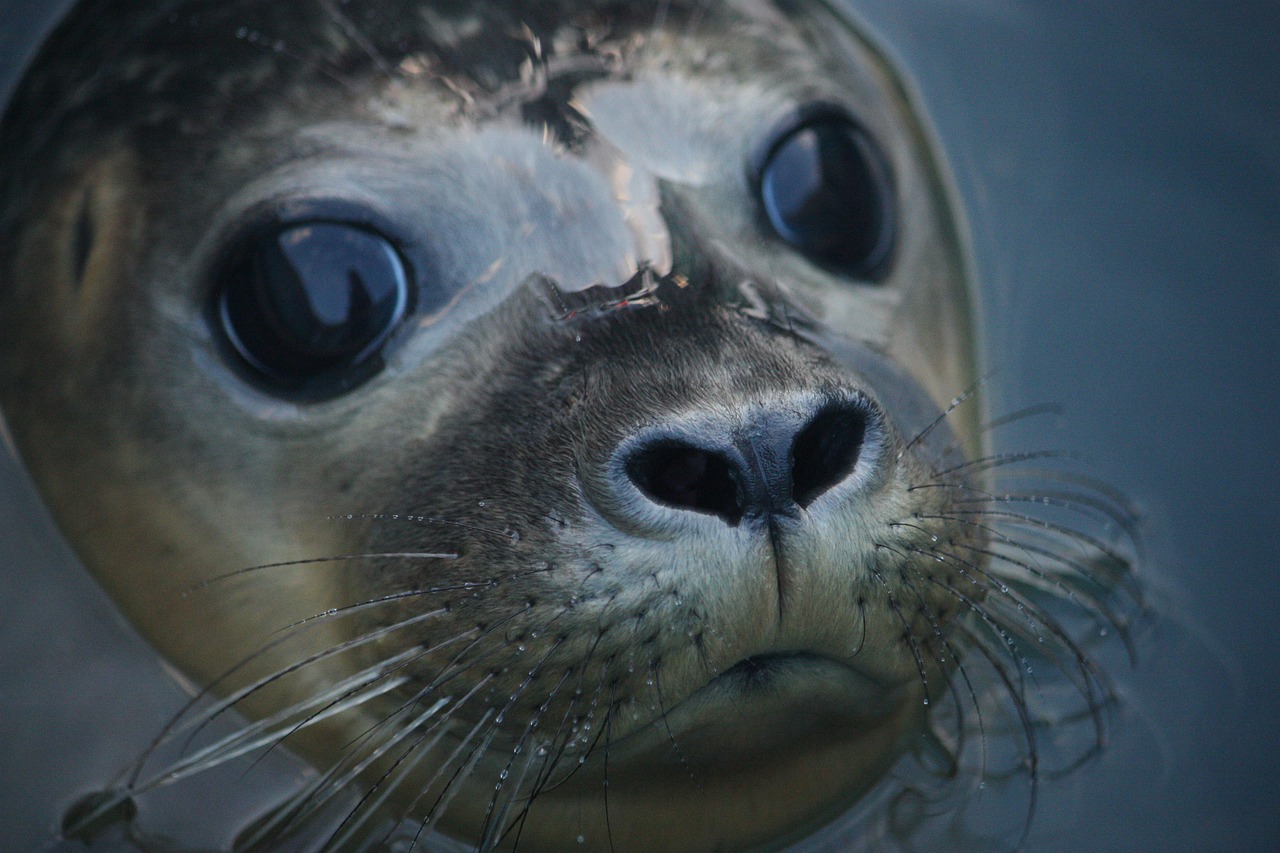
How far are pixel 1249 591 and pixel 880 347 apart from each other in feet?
3.36

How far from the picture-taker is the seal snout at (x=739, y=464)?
5.70ft

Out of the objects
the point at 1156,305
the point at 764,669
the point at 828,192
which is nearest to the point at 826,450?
the point at 764,669

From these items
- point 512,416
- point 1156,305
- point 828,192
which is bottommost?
point 512,416

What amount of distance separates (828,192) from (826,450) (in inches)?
34.4

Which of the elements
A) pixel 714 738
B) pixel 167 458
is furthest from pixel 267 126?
pixel 714 738

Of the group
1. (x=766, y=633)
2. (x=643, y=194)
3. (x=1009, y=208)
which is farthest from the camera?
(x=1009, y=208)

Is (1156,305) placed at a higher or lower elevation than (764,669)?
higher

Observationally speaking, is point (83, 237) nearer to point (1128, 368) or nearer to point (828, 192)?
point (828, 192)

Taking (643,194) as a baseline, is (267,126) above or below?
above

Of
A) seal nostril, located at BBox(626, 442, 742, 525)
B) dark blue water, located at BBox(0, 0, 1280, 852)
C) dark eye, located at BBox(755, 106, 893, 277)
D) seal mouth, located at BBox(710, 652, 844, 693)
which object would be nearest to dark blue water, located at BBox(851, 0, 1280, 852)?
dark blue water, located at BBox(0, 0, 1280, 852)

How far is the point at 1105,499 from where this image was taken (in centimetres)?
290

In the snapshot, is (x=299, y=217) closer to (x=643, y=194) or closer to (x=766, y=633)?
(x=643, y=194)

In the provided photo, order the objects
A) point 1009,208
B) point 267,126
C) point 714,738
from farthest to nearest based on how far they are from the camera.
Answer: point 1009,208, point 267,126, point 714,738

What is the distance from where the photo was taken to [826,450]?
1846 mm
